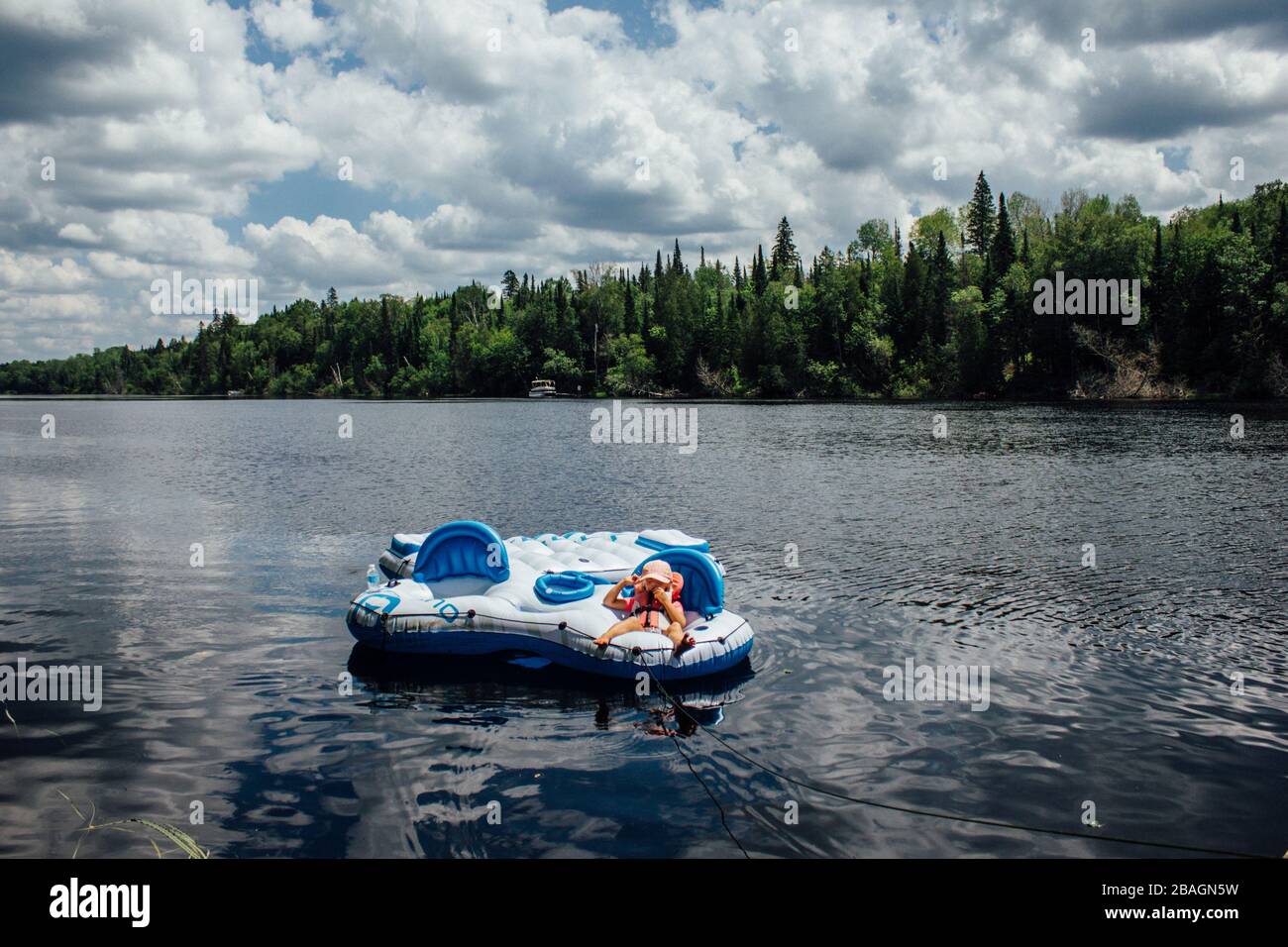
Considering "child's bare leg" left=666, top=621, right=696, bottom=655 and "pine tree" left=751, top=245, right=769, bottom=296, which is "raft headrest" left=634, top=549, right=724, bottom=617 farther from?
"pine tree" left=751, top=245, right=769, bottom=296

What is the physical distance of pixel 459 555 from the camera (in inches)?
606

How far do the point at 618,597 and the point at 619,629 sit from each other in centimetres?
88

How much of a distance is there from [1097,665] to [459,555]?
424 inches

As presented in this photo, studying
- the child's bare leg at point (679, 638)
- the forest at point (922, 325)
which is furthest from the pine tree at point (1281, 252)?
the child's bare leg at point (679, 638)

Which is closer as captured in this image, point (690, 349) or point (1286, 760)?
point (1286, 760)

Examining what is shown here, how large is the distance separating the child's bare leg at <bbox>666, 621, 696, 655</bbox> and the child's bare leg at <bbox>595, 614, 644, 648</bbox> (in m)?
0.49

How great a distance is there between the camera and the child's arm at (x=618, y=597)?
14.1 meters

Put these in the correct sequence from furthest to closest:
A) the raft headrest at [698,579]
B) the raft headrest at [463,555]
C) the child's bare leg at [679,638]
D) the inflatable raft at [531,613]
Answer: the raft headrest at [463,555]
the raft headrest at [698,579]
the inflatable raft at [531,613]
the child's bare leg at [679,638]

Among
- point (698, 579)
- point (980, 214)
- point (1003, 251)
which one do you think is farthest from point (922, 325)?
point (698, 579)

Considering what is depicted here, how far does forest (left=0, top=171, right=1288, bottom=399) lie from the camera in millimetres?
91625

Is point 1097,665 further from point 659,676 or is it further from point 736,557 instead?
point 736,557

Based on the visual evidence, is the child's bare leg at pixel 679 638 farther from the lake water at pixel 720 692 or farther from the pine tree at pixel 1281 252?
the pine tree at pixel 1281 252

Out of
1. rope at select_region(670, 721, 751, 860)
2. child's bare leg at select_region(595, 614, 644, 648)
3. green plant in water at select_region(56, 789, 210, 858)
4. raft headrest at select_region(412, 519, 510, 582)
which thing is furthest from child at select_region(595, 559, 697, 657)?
green plant in water at select_region(56, 789, 210, 858)
